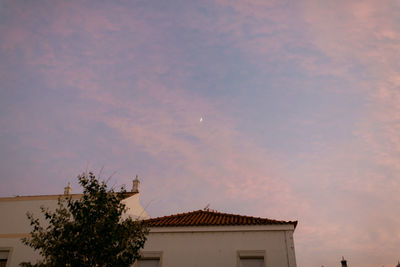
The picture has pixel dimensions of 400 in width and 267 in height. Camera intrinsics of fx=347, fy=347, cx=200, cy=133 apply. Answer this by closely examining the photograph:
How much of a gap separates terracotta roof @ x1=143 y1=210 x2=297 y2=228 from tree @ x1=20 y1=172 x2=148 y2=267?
14.6 ft

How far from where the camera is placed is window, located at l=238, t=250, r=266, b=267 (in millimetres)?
17922

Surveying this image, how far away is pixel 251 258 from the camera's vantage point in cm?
1811

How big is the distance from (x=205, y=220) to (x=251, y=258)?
335cm

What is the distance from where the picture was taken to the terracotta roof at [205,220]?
18.8 metres

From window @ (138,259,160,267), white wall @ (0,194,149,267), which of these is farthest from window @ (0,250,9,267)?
window @ (138,259,160,267)

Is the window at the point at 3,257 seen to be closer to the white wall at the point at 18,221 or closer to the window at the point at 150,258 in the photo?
the white wall at the point at 18,221

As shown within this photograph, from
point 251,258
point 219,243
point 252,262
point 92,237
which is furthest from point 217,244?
point 92,237

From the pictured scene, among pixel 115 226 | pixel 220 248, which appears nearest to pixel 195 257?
pixel 220 248

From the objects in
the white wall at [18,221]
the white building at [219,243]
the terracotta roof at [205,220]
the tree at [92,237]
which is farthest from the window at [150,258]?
the white wall at [18,221]

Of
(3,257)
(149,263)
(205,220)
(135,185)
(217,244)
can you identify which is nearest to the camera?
(217,244)

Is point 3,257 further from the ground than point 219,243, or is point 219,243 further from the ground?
point 219,243

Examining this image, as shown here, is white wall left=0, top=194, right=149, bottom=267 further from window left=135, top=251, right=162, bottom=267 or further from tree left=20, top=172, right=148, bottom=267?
tree left=20, top=172, right=148, bottom=267

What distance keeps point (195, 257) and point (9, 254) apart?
11.9 metres

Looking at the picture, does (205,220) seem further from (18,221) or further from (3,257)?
(3,257)
